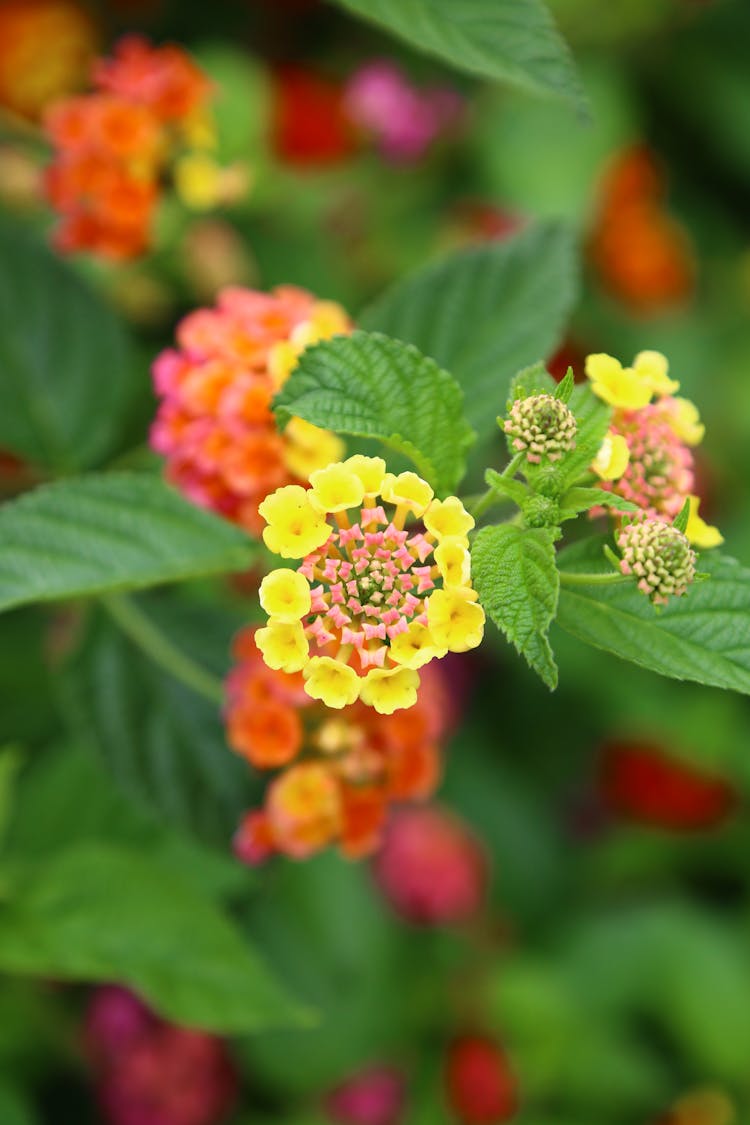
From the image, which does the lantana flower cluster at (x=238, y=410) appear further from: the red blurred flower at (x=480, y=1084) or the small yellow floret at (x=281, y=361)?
the red blurred flower at (x=480, y=1084)

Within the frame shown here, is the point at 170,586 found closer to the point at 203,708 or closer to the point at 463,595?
the point at 203,708

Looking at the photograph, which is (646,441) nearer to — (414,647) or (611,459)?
(611,459)

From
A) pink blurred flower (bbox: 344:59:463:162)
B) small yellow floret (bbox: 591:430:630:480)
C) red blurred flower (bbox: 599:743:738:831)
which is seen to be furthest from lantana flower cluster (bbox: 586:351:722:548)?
pink blurred flower (bbox: 344:59:463:162)

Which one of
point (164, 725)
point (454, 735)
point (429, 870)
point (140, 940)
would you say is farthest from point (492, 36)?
point (454, 735)

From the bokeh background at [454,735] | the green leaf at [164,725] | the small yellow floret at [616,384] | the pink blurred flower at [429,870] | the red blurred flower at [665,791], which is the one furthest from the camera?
the red blurred flower at [665,791]

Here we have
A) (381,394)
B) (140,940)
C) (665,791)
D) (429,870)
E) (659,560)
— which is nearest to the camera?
(659,560)

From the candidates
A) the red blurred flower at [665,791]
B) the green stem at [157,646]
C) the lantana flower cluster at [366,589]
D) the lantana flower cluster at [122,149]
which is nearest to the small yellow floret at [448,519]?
the lantana flower cluster at [366,589]
